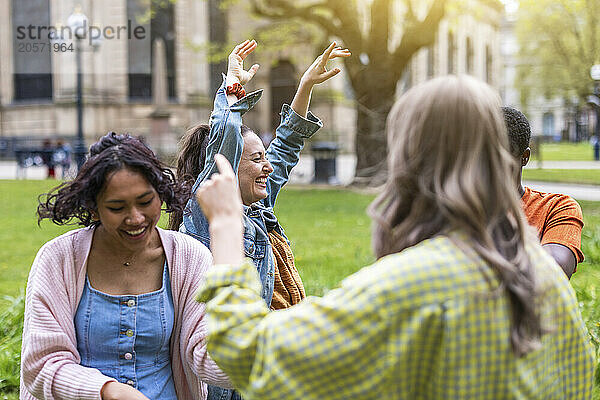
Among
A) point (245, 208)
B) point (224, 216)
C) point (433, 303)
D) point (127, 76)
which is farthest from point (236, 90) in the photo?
point (127, 76)

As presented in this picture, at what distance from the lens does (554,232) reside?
321 cm

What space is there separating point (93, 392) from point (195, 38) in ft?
106

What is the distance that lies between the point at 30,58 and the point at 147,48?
17.0 ft

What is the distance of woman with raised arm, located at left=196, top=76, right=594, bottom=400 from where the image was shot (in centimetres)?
167

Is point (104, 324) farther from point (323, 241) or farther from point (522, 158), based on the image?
point (323, 241)

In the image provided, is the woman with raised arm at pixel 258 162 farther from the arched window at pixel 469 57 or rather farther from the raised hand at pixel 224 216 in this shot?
the arched window at pixel 469 57

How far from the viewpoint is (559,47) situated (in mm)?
40156

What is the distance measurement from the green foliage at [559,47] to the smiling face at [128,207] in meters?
27.9

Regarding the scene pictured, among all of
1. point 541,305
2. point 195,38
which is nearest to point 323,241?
point 541,305

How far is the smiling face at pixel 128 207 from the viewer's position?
259 cm

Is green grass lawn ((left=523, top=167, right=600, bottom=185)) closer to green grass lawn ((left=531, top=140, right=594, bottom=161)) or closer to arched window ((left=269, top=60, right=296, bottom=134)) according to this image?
green grass lawn ((left=531, top=140, right=594, bottom=161))

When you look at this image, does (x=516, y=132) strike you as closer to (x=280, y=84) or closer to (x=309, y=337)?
(x=309, y=337)

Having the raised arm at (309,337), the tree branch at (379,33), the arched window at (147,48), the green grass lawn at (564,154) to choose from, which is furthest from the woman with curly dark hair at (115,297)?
the arched window at (147,48)

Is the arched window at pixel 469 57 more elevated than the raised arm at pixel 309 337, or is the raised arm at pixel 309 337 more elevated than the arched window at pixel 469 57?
the arched window at pixel 469 57
